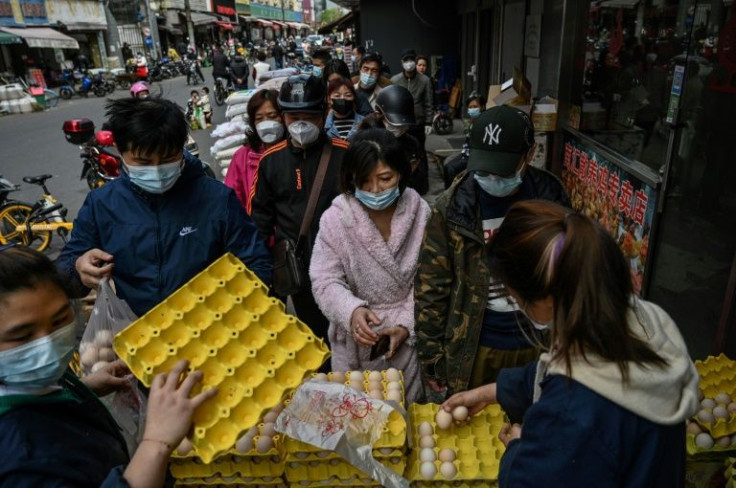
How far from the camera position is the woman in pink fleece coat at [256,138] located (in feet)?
12.2

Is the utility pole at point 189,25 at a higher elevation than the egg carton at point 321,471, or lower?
higher

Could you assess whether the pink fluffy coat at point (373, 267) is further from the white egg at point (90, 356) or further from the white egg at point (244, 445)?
the white egg at point (90, 356)

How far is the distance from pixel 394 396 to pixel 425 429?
0.50 ft

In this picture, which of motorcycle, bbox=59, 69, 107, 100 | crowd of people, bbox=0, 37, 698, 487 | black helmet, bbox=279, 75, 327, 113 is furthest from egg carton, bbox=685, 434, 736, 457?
motorcycle, bbox=59, 69, 107, 100

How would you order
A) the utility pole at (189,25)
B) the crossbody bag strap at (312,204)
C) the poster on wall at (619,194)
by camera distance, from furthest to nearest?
the utility pole at (189,25), the poster on wall at (619,194), the crossbody bag strap at (312,204)

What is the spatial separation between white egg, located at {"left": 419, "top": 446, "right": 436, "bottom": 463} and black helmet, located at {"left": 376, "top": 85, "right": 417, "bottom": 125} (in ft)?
9.33

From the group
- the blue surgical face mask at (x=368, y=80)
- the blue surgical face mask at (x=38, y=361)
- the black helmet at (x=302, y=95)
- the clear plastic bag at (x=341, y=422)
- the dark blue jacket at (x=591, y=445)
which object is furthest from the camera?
the blue surgical face mask at (x=368, y=80)

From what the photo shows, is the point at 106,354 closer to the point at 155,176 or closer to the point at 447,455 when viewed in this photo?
the point at 155,176

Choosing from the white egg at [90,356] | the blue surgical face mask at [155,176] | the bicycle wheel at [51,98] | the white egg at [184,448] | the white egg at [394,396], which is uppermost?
the blue surgical face mask at [155,176]

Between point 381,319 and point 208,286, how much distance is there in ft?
3.21

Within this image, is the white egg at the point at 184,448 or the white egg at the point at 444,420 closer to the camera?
the white egg at the point at 184,448

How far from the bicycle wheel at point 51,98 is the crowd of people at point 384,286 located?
19786 mm

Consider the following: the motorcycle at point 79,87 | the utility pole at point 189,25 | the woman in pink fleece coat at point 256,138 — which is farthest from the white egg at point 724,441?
the utility pole at point 189,25

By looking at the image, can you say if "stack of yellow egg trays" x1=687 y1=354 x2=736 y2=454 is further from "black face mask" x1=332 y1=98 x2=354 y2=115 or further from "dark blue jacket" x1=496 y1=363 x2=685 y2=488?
"black face mask" x1=332 y1=98 x2=354 y2=115
